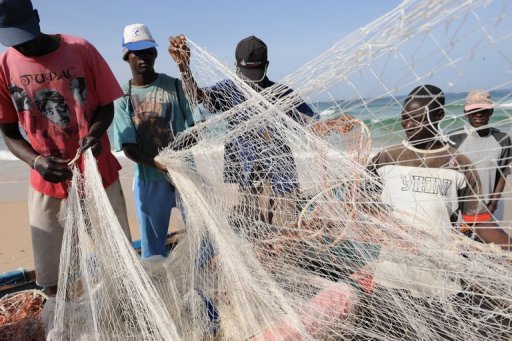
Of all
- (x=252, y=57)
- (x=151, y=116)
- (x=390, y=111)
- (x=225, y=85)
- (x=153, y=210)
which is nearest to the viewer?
(x=390, y=111)

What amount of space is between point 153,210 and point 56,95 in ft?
3.57

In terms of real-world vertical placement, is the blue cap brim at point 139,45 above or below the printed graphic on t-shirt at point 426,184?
above

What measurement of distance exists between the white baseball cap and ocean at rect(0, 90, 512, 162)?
4.62ft

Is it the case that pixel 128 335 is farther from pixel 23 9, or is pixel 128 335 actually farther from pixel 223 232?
pixel 23 9

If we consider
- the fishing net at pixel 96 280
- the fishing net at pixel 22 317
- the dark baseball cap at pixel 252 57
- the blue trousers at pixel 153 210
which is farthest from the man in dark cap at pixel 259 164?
the fishing net at pixel 22 317

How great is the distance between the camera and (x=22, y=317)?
226 centimetres

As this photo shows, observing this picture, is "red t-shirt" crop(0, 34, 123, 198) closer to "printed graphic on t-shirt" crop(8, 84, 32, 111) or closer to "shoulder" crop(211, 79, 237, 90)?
"printed graphic on t-shirt" crop(8, 84, 32, 111)

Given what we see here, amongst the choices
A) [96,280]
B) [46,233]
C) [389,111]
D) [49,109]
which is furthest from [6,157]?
[389,111]

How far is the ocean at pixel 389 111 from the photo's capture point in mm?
1397

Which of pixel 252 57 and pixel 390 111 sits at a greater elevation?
pixel 252 57

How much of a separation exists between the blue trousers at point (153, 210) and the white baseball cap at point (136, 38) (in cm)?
93

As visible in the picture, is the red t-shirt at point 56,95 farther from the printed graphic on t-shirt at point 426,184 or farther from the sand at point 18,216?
the printed graphic on t-shirt at point 426,184

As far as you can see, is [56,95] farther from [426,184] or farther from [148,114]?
[426,184]

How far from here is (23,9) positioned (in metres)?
2.04
